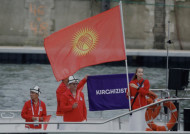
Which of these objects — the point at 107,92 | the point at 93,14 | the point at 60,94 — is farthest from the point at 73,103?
the point at 93,14

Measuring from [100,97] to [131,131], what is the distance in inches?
47.8

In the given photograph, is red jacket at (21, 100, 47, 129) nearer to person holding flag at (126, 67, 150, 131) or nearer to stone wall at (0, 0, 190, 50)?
person holding flag at (126, 67, 150, 131)

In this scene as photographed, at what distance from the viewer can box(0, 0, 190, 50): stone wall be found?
96.0ft

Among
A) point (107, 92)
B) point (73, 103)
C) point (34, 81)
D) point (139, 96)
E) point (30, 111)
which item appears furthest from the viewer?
point (34, 81)

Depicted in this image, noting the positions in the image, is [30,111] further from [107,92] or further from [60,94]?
[107,92]

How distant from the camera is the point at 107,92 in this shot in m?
9.51

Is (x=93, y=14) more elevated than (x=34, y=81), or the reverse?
(x=93, y=14)

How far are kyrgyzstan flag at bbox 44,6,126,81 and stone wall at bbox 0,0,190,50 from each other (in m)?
20.2

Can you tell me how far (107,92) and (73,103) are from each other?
119 centimetres

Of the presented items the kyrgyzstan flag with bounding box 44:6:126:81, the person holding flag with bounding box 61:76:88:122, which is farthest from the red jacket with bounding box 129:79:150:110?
the person holding flag with bounding box 61:76:88:122

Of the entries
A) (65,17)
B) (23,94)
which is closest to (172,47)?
(65,17)

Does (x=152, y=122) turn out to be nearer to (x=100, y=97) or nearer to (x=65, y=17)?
(x=100, y=97)

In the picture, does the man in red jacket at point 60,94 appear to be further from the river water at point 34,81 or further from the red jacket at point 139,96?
the river water at point 34,81

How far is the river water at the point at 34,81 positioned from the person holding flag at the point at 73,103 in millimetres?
5194
